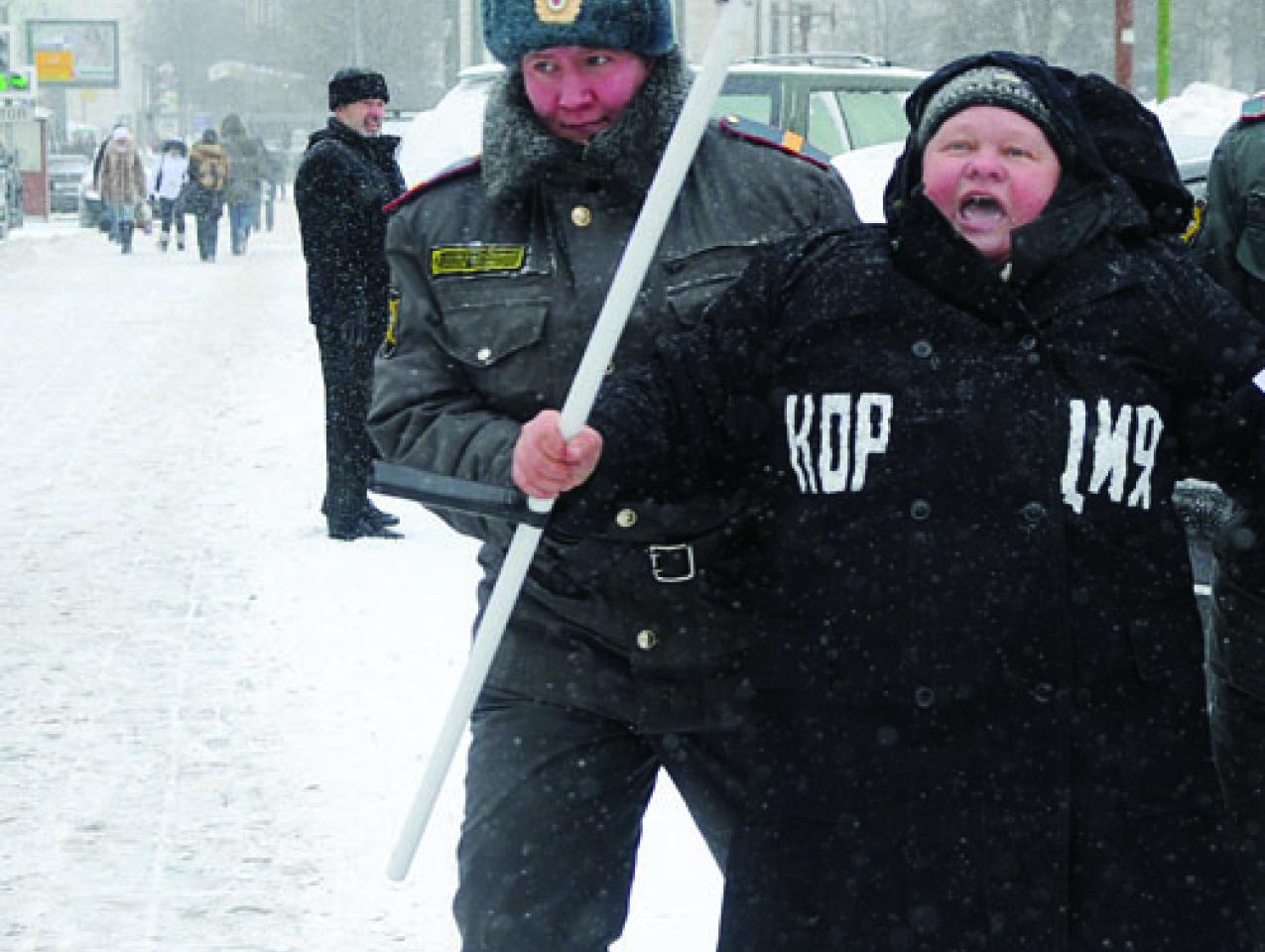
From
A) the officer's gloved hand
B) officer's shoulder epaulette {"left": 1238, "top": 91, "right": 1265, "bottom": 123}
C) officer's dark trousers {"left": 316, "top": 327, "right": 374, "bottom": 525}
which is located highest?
officer's shoulder epaulette {"left": 1238, "top": 91, "right": 1265, "bottom": 123}

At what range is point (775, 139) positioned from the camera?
3.11m

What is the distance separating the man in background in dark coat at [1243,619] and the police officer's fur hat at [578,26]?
97 cm

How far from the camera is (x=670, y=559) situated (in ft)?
9.78

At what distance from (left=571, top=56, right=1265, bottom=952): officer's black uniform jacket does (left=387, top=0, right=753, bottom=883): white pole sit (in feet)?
0.46

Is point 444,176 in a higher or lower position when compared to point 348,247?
higher

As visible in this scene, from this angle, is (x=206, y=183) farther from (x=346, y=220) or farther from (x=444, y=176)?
(x=444, y=176)

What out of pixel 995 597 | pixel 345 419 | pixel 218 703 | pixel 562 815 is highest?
pixel 995 597

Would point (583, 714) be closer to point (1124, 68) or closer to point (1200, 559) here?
point (1200, 559)

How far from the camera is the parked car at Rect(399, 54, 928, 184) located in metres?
11.4

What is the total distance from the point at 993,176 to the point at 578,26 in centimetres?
60

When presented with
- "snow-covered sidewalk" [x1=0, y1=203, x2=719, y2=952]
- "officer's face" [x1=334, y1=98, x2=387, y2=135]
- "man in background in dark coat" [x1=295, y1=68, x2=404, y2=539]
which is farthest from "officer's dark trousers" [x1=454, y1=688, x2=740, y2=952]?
"officer's face" [x1=334, y1=98, x2=387, y2=135]

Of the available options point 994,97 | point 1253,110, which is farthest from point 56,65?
point 994,97

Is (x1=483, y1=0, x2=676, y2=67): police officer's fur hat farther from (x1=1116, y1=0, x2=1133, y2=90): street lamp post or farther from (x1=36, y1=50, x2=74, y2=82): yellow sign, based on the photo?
(x1=36, y1=50, x2=74, y2=82): yellow sign

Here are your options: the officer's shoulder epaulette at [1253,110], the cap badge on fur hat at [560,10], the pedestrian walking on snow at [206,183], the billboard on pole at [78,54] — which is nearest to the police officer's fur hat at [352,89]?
the officer's shoulder epaulette at [1253,110]
